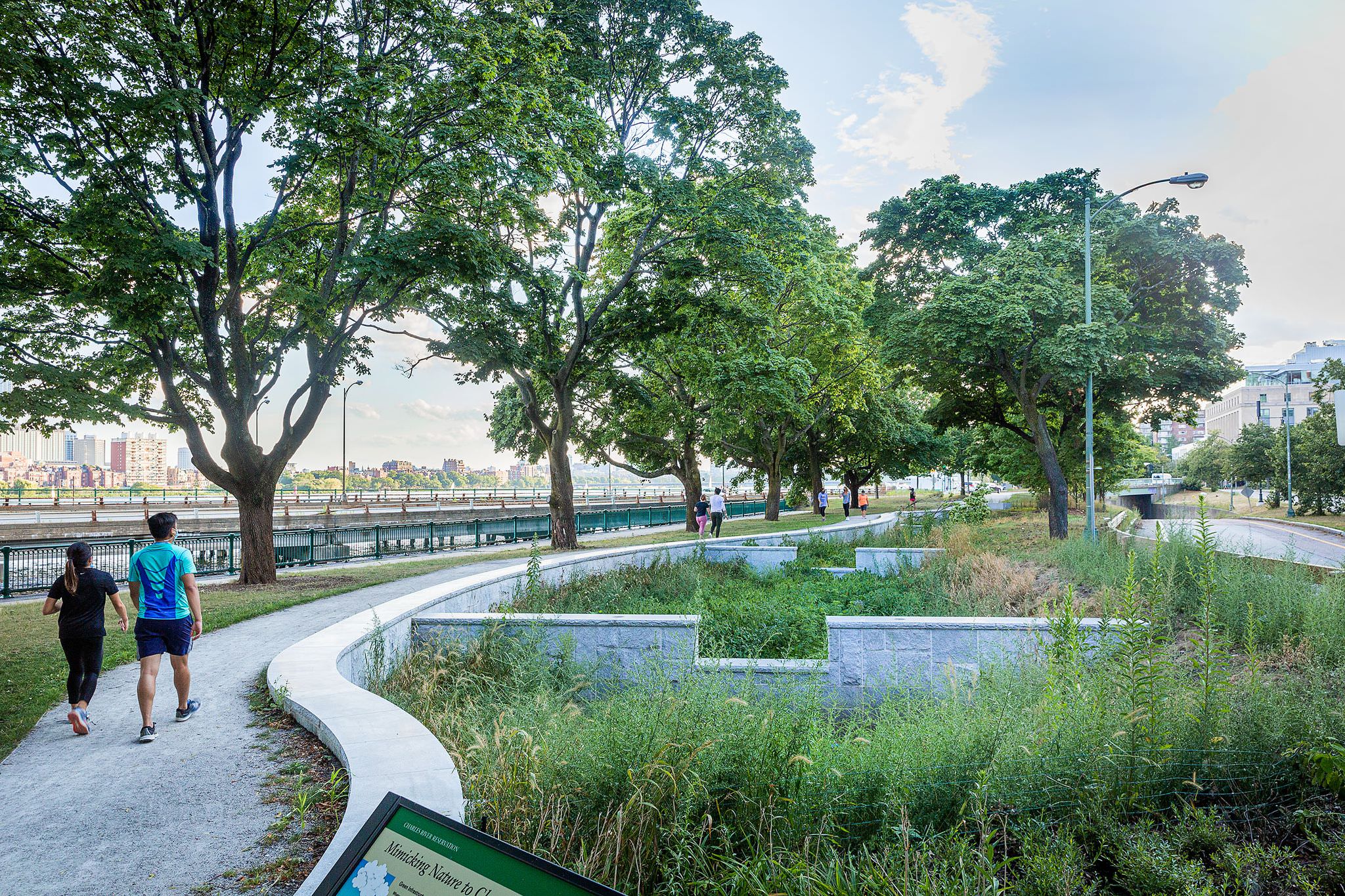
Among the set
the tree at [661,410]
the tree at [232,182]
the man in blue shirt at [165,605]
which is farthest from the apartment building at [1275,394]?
the man in blue shirt at [165,605]

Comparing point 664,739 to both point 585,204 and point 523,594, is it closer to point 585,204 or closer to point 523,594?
point 523,594

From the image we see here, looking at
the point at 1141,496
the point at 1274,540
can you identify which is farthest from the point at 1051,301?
the point at 1141,496

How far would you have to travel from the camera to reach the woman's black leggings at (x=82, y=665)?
226 inches

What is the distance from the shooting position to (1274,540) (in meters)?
23.4

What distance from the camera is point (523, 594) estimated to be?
10484mm

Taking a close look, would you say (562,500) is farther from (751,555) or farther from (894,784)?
(894,784)

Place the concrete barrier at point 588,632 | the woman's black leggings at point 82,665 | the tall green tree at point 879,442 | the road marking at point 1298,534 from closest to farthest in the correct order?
the woman's black leggings at point 82,665, the concrete barrier at point 588,632, the road marking at point 1298,534, the tall green tree at point 879,442

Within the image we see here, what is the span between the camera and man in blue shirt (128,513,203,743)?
5613 mm

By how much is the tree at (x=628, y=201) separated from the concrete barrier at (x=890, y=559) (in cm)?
831

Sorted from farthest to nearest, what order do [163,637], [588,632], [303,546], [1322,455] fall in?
[1322,455], [303,546], [588,632], [163,637]

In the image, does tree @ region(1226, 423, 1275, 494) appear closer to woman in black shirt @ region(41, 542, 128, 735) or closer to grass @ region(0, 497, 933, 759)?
grass @ region(0, 497, 933, 759)

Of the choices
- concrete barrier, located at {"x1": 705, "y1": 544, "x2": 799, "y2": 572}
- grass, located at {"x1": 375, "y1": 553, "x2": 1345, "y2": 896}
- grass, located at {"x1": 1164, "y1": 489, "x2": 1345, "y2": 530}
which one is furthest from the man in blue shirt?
grass, located at {"x1": 1164, "y1": 489, "x2": 1345, "y2": 530}

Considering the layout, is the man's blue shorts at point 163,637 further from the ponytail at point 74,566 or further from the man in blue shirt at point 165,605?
the ponytail at point 74,566

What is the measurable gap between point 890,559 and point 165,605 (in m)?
13.3
